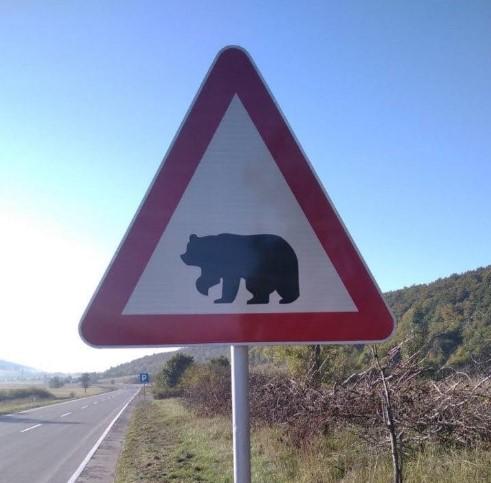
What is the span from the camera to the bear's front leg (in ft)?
5.68

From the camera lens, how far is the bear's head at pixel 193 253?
1.74m

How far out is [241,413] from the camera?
69.9 inches

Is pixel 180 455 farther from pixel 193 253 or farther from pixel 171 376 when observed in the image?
pixel 171 376

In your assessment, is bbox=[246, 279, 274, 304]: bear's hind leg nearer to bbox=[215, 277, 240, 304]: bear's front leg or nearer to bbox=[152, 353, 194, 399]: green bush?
bbox=[215, 277, 240, 304]: bear's front leg

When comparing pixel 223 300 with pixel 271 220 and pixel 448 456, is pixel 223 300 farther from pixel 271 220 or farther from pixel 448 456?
pixel 448 456

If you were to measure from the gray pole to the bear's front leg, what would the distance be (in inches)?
7.2

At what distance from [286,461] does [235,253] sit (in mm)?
7054

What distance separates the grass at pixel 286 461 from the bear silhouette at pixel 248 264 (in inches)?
155

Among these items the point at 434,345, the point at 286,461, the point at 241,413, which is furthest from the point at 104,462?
the point at 241,413

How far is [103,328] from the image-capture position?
5.69ft

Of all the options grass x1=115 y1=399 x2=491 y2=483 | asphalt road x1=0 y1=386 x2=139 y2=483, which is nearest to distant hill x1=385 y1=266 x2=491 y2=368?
grass x1=115 y1=399 x2=491 y2=483

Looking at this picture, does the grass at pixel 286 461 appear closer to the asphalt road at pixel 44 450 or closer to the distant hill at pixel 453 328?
the distant hill at pixel 453 328

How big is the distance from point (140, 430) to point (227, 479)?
35.1 ft

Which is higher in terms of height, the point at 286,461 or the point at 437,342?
the point at 437,342
